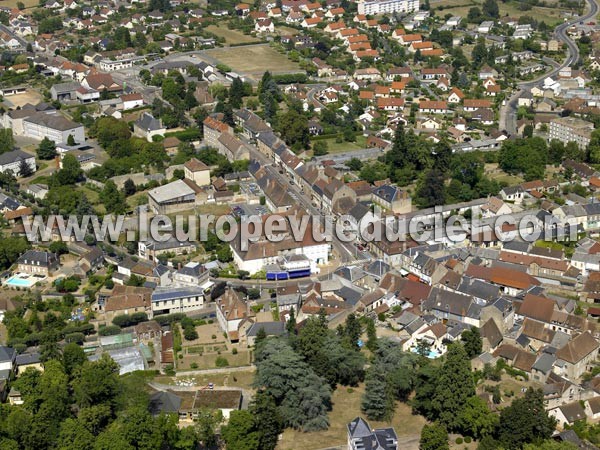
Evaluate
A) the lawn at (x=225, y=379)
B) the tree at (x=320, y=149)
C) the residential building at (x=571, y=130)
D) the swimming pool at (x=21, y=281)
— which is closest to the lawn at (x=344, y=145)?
the tree at (x=320, y=149)

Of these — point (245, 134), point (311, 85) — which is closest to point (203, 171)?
point (245, 134)

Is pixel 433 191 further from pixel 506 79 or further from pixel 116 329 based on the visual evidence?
pixel 506 79

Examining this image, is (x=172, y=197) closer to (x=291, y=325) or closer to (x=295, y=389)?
(x=291, y=325)

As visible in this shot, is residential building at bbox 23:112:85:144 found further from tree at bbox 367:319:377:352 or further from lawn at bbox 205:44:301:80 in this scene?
tree at bbox 367:319:377:352

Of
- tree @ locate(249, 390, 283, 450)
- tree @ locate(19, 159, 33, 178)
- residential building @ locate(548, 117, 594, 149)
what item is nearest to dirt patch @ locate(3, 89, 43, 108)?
tree @ locate(19, 159, 33, 178)

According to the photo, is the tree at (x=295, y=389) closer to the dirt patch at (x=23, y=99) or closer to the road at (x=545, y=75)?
the road at (x=545, y=75)
